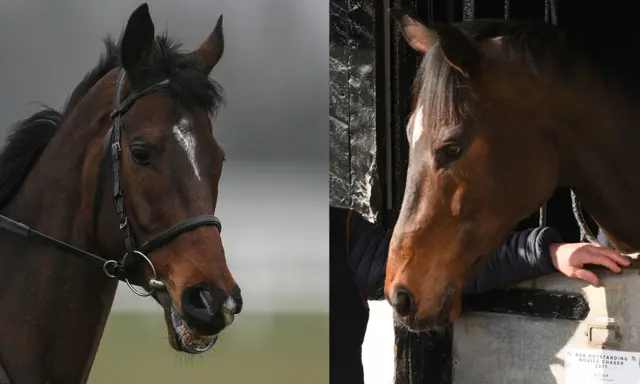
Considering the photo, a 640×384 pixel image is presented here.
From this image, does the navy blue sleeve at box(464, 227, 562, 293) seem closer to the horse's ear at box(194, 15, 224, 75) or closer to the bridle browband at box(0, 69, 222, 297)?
the bridle browband at box(0, 69, 222, 297)

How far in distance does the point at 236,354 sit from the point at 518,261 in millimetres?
843

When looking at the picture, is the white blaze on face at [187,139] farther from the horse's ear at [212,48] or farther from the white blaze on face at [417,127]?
the white blaze on face at [417,127]

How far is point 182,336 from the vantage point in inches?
61.5

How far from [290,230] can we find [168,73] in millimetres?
567

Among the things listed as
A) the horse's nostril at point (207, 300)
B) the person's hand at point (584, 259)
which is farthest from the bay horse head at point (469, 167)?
the horse's nostril at point (207, 300)

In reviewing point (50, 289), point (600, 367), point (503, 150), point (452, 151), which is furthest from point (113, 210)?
point (600, 367)

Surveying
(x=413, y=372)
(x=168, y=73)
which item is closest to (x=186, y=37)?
(x=168, y=73)

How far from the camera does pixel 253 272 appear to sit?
6.24 ft

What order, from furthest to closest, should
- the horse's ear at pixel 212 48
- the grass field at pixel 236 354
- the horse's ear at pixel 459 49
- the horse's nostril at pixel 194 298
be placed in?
the grass field at pixel 236 354
the horse's ear at pixel 212 48
the horse's nostril at pixel 194 298
the horse's ear at pixel 459 49

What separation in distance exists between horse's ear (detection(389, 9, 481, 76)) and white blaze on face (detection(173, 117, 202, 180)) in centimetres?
55

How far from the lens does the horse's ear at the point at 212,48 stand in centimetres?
177

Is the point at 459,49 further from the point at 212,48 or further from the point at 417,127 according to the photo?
the point at 212,48

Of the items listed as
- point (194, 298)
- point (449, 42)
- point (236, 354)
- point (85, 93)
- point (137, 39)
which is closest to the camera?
point (449, 42)

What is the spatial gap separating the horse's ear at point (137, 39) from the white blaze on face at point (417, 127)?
655 mm
